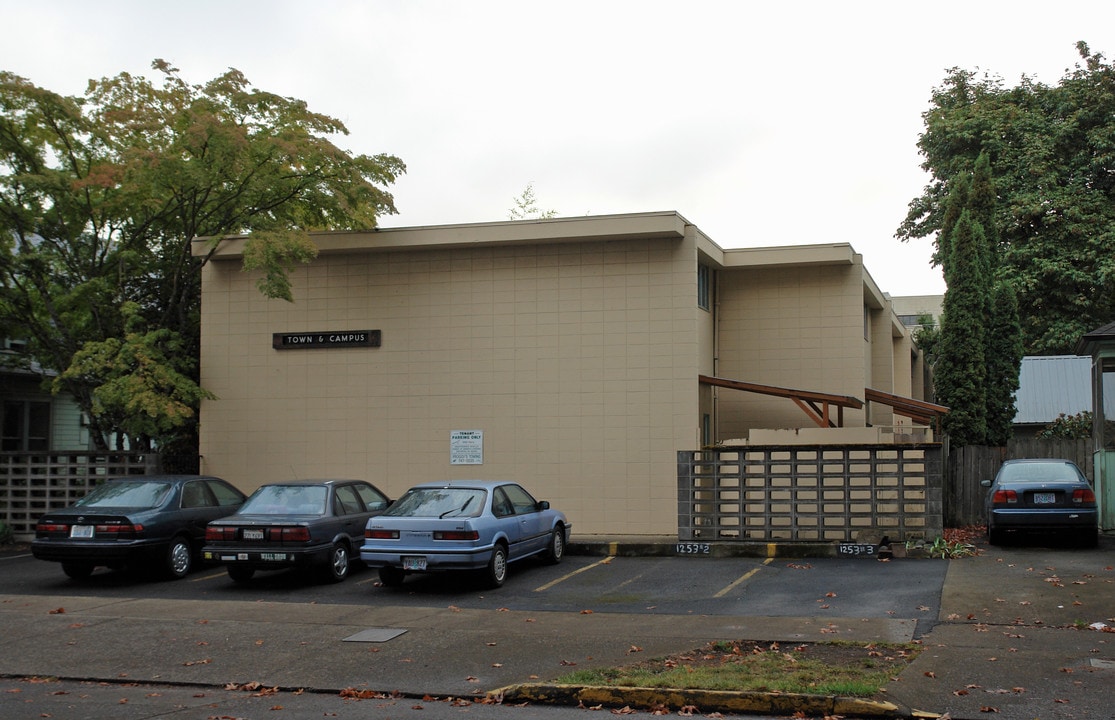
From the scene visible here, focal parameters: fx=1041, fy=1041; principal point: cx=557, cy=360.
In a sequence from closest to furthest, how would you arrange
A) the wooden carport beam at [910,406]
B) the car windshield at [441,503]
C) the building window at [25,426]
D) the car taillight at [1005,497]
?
the car windshield at [441,503]
the car taillight at [1005,497]
the wooden carport beam at [910,406]
the building window at [25,426]

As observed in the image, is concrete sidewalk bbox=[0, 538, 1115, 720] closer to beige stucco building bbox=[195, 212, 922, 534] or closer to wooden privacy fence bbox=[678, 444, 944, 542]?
wooden privacy fence bbox=[678, 444, 944, 542]

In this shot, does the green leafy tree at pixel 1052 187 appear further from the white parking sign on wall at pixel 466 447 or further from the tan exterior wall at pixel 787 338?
the white parking sign on wall at pixel 466 447

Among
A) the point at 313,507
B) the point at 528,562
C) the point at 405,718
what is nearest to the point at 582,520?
the point at 528,562

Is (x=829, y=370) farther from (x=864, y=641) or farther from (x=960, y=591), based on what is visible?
(x=864, y=641)

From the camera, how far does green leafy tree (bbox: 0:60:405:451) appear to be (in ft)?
63.5

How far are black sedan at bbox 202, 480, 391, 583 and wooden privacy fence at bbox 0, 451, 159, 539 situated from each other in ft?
21.9

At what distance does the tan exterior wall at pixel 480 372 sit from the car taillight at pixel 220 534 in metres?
6.32

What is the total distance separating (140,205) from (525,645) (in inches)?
562

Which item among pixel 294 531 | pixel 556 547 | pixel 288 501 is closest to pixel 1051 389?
pixel 556 547

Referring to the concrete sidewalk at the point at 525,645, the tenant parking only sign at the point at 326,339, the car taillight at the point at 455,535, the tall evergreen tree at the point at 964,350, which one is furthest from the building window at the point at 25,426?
the tall evergreen tree at the point at 964,350

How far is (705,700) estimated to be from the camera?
26.0 ft

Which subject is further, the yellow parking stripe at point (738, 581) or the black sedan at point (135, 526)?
the black sedan at point (135, 526)

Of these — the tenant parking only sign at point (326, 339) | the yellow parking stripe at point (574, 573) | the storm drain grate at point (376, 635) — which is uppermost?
the tenant parking only sign at point (326, 339)

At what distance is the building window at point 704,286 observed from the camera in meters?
21.1
